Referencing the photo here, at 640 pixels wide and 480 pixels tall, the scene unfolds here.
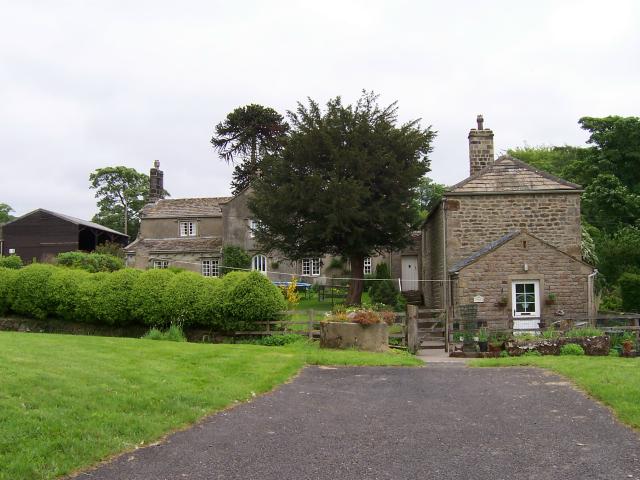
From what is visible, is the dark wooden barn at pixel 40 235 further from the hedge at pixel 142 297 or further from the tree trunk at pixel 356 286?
the tree trunk at pixel 356 286

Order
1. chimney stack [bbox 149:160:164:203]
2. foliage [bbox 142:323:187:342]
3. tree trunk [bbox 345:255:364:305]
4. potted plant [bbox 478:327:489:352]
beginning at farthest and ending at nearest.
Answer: chimney stack [bbox 149:160:164:203], tree trunk [bbox 345:255:364:305], foliage [bbox 142:323:187:342], potted plant [bbox 478:327:489:352]

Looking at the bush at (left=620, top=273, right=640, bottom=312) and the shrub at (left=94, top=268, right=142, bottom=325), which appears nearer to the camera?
the shrub at (left=94, top=268, right=142, bottom=325)

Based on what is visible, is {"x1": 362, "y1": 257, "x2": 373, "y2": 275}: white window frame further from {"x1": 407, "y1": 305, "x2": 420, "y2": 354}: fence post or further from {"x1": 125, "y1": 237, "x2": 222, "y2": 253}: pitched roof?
{"x1": 407, "y1": 305, "x2": 420, "y2": 354}: fence post

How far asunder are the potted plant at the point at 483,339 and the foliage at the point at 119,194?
62.3 metres

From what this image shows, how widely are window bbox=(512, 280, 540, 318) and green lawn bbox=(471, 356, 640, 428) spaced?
628cm

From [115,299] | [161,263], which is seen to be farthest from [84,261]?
[161,263]

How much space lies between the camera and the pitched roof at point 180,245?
1772 inches

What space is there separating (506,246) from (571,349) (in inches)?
243

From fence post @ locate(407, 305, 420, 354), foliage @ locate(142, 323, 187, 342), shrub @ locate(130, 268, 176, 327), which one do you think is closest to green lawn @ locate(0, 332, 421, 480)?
fence post @ locate(407, 305, 420, 354)

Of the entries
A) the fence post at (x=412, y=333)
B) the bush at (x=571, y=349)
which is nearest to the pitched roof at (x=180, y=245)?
the fence post at (x=412, y=333)

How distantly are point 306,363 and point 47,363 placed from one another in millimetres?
6224

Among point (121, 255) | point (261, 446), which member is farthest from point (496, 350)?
point (121, 255)

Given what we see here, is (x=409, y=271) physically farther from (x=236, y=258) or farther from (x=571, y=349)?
(x=571, y=349)

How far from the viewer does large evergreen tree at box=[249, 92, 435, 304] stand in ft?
90.8
